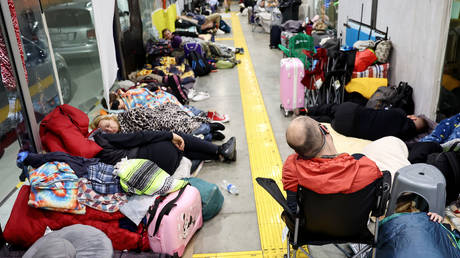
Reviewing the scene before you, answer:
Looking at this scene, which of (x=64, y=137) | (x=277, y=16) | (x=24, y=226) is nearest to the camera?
(x=24, y=226)

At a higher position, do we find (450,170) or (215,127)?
(450,170)

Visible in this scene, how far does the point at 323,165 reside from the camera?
2.09m

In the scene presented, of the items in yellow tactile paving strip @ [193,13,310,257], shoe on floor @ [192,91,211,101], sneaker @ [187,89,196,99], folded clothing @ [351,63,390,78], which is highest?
folded clothing @ [351,63,390,78]

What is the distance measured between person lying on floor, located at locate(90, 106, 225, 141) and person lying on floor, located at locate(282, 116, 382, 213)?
242 centimetres

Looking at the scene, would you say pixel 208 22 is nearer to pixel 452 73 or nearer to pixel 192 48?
pixel 192 48

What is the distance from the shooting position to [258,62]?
914 cm

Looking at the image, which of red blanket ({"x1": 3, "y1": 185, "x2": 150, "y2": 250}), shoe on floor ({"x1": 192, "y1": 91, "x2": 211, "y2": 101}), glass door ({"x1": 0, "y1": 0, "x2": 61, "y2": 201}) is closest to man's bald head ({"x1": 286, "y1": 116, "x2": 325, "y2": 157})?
red blanket ({"x1": 3, "y1": 185, "x2": 150, "y2": 250})

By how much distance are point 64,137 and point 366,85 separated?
12.4ft

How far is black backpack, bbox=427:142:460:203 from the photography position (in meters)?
2.83

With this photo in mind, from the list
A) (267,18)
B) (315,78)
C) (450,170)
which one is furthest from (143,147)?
(267,18)

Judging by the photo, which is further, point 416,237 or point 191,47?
point 191,47

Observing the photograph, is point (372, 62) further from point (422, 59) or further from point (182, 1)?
point (182, 1)

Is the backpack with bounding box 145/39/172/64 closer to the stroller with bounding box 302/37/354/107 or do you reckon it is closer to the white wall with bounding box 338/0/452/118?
the stroller with bounding box 302/37/354/107

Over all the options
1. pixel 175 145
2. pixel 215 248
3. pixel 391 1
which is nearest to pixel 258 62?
pixel 391 1
